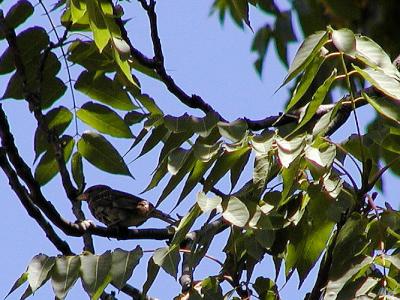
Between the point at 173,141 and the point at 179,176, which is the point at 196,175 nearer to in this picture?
the point at 179,176

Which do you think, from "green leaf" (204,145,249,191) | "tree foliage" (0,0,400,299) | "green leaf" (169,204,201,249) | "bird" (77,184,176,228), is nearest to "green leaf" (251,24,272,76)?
"tree foliage" (0,0,400,299)

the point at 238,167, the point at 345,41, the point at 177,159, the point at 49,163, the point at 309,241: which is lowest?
the point at 309,241

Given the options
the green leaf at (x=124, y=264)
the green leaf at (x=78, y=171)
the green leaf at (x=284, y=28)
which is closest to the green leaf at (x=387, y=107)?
the green leaf at (x=284, y=28)

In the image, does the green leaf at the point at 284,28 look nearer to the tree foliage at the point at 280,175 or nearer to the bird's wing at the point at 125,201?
the tree foliage at the point at 280,175

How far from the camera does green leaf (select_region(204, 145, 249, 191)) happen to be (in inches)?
122

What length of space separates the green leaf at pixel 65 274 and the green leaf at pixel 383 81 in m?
1.27

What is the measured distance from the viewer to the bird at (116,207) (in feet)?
22.0

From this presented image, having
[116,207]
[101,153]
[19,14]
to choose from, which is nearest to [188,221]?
[101,153]

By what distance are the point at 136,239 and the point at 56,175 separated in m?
0.58

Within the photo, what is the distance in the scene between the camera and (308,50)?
293cm

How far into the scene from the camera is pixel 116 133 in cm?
423

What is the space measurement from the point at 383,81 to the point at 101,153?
180cm

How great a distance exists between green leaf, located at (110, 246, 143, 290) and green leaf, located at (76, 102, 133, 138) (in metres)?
0.95

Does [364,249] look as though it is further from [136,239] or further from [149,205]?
[149,205]
